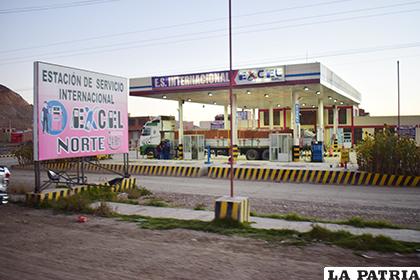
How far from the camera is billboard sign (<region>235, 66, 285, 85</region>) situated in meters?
24.7

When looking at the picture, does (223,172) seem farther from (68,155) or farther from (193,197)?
(68,155)

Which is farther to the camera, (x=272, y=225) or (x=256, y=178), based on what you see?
(x=256, y=178)

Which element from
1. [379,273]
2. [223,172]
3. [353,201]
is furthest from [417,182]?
[379,273]

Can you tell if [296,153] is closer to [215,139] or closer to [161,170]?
[215,139]

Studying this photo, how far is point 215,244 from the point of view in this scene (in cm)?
779

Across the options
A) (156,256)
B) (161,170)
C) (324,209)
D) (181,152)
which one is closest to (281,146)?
(181,152)

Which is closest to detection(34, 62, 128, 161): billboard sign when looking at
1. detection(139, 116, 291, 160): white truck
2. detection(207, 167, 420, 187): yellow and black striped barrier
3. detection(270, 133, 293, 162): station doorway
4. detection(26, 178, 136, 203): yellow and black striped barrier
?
detection(26, 178, 136, 203): yellow and black striped barrier

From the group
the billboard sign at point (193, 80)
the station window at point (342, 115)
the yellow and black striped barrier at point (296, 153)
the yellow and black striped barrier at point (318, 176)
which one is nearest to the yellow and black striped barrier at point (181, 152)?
the billboard sign at point (193, 80)

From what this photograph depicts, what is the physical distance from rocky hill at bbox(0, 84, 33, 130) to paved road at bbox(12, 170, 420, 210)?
115m

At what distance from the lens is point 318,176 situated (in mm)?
18625

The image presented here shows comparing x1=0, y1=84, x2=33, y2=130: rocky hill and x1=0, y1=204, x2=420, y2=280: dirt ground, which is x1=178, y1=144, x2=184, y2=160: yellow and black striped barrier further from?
x1=0, y1=84, x2=33, y2=130: rocky hill

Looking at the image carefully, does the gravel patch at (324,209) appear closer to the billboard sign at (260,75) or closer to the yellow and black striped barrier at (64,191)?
the yellow and black striped barrier at (64,191)

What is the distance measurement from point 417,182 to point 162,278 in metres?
14.7

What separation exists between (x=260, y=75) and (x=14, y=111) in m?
131
